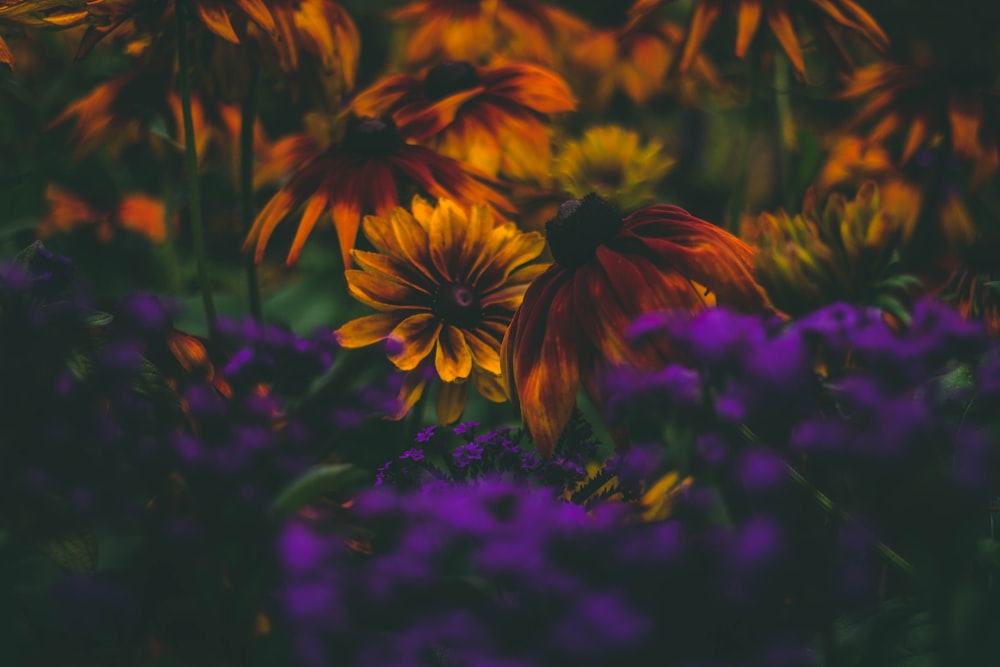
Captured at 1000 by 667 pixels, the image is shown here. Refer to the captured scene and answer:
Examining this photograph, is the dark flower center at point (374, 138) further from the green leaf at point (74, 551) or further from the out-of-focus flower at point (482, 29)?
the green leaf at point (74, 551)

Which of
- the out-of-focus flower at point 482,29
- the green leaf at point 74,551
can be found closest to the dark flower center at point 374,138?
the out-of-focus flower at point 482,29

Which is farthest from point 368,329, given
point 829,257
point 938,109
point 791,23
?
point 938,109

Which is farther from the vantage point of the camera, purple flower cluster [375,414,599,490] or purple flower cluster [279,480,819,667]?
purple flower cluster [375,414,599,490]

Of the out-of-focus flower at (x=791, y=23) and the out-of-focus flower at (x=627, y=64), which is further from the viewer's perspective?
the out-of-focus flower at (x=627, y=64)

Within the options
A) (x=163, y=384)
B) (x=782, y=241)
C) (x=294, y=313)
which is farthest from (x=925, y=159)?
(x=163, y=384)

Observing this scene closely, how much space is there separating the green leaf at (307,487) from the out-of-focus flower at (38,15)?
0.30 metres

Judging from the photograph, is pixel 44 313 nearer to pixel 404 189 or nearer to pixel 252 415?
pixel 252 415

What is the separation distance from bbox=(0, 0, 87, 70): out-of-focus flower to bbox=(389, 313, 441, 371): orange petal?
0.80 ft

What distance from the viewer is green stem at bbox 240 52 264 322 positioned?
0.65m

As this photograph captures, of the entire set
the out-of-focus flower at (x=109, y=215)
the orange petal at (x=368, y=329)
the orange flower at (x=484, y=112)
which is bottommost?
the out-of-focus flower at (x=109, y=215)

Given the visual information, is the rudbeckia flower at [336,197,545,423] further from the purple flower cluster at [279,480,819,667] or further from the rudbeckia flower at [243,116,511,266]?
the purple flower cluster at [279,480,819,667]

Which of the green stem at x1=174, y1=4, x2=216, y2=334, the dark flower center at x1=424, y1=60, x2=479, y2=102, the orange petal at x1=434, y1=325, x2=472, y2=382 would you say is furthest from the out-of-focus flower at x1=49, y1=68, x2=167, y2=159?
the orange petal at x1=434, y1=325, x2=472, y2=382

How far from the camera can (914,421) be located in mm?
289

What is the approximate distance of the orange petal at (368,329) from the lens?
52 cm
